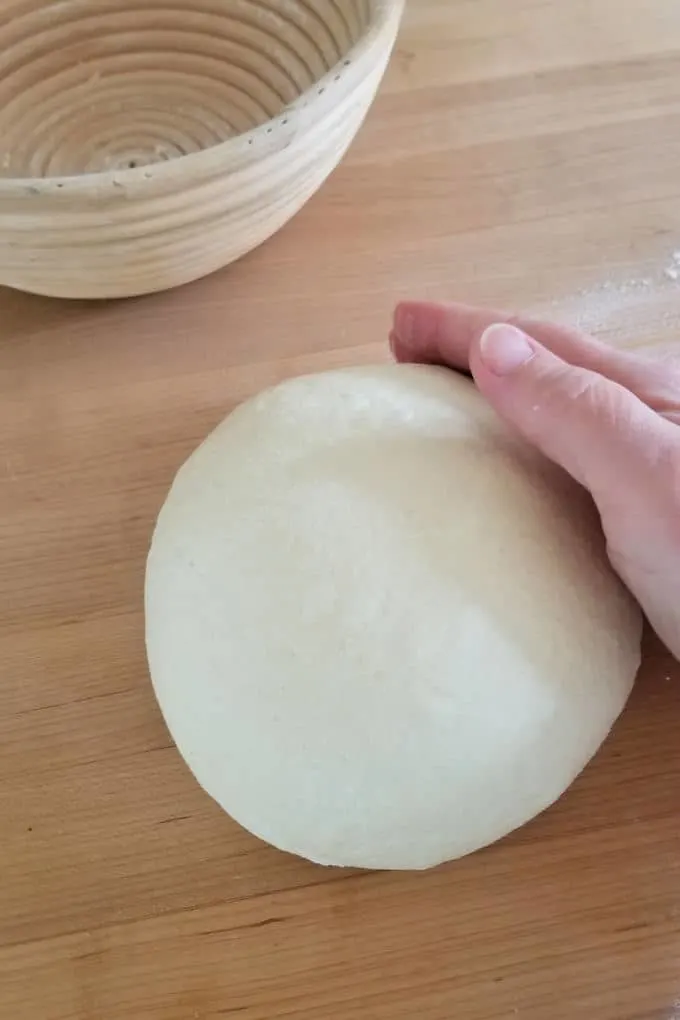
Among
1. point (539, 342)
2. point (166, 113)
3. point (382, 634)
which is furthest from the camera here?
point (166, 113)

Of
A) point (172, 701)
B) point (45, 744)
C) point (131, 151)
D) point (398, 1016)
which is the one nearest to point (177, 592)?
point (172, 701)

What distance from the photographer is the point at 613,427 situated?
23.9 inches

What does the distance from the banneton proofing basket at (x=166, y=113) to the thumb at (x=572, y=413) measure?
21 cm

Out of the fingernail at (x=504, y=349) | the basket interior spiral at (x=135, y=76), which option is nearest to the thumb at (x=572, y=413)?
the fingernail at (x=504, y=349)

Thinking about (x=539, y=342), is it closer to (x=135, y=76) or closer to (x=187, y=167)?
(x=187, y=167)

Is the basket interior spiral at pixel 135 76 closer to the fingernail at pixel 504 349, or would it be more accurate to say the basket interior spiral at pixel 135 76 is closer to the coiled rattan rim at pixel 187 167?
the coiled rattan rim at pixel 187 167

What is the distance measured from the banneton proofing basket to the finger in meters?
0.14

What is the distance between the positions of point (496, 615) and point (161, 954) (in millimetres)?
311

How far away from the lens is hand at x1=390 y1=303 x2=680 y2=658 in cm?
60

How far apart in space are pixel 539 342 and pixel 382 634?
0.84ft

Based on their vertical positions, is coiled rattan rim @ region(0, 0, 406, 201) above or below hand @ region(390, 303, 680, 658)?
above

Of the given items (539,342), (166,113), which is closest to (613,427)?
(539,342)

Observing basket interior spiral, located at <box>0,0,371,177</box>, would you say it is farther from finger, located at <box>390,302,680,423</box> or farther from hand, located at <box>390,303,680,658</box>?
hand, located at <box>390,303,680,658</box>

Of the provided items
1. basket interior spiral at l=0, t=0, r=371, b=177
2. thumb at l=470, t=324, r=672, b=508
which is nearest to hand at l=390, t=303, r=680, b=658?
thumb at l=470, t=324, r=672, b=508
